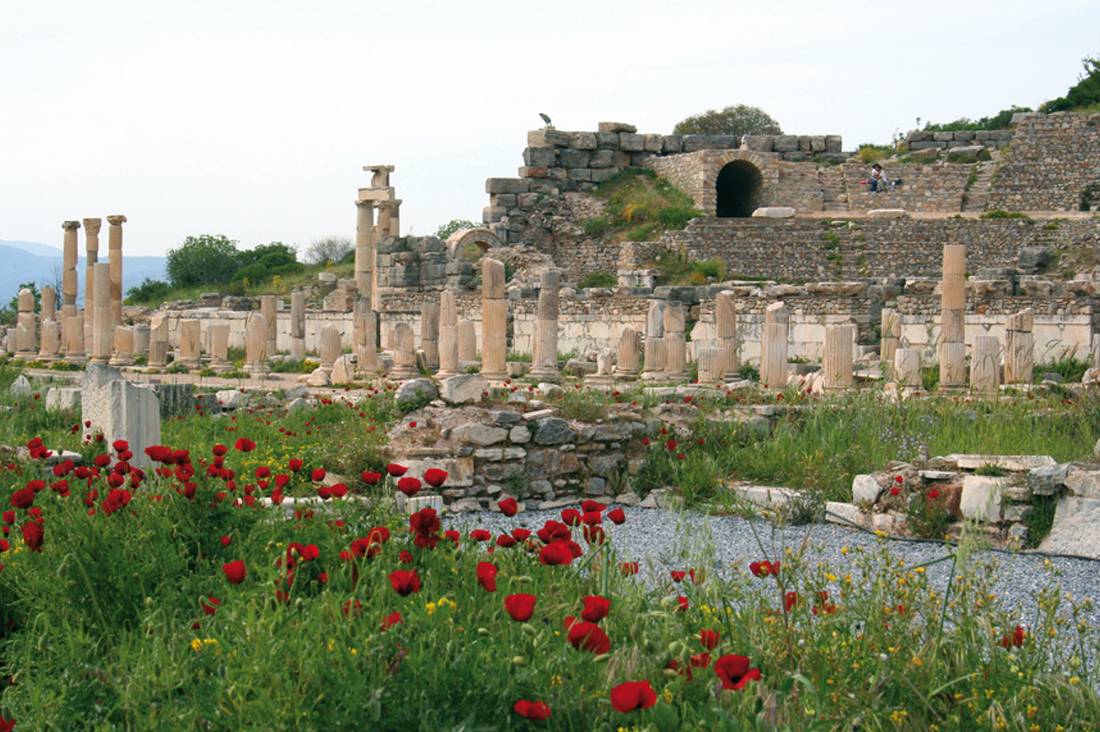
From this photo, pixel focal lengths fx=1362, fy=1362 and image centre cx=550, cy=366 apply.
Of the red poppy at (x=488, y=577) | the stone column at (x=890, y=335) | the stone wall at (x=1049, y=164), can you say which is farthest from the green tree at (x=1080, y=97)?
the red poppy at (x=488, y=577)

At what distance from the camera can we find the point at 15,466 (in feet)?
28.6

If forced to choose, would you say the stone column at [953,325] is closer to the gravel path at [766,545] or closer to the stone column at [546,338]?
the stone column at [546,338]

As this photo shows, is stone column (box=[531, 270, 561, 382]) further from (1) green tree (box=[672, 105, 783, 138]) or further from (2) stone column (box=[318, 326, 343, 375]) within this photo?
(1) green tree (box=[672, 105, 783, 138])

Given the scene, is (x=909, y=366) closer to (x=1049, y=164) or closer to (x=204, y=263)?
(x=1049, y=164)

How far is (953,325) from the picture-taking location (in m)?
18.1

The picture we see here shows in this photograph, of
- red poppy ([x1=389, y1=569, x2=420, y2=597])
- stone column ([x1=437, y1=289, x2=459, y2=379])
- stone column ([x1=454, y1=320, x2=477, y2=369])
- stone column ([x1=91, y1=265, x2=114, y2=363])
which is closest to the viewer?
red poppy ([x1=389, y1=569, x2=420, y2=597])

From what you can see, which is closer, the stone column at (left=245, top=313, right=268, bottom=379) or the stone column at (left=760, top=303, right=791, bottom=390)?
the stone column at (left=760, top=303, right=791, bottom=390)

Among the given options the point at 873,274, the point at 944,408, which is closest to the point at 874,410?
the point at 944,408

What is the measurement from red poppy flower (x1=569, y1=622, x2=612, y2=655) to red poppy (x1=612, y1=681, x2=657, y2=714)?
0.46 metres

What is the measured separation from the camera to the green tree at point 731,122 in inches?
2228

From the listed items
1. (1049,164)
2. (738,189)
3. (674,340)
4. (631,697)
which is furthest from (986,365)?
(738,189)

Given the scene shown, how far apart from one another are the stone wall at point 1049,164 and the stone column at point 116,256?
21581 millimetres

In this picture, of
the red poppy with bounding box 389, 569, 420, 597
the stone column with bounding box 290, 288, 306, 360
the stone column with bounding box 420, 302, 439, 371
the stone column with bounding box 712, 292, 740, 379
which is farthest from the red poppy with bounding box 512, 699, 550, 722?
the stone column with bounding box 290, 288, 306, 360

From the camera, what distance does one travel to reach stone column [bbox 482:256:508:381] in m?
20.5
